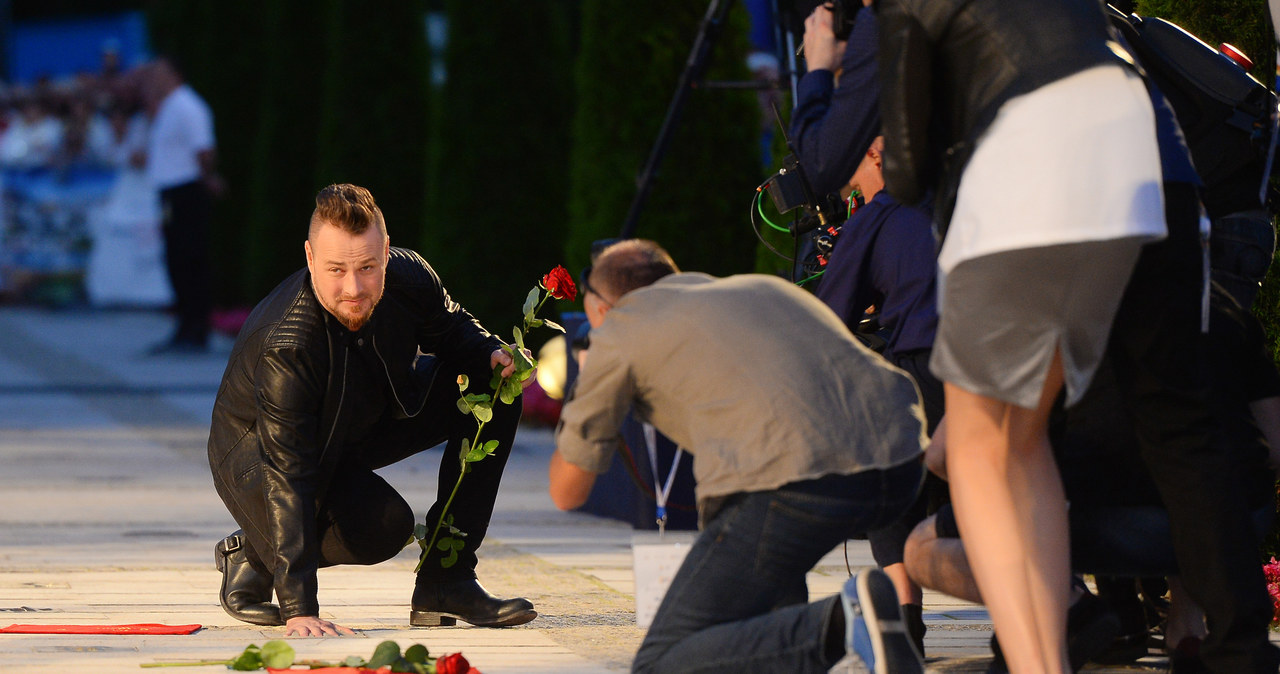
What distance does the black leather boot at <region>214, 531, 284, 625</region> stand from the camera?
4.84m

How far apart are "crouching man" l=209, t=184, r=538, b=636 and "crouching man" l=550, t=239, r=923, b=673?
3.57 feet

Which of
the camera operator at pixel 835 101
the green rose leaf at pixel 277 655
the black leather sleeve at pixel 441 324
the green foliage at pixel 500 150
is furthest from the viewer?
the green foliage at pixel 500 150

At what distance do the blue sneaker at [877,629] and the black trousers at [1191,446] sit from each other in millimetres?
641

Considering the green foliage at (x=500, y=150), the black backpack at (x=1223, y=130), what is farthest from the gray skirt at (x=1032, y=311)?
the green foliage at (x=500, y=150)

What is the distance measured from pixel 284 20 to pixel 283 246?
2182 millimetres

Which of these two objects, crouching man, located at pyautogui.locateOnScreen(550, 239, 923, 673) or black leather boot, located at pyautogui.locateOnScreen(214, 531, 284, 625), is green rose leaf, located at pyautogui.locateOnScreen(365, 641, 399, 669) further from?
black leather boot, located at pyautogui.locateOnScreen(214, 531, 284, 625)

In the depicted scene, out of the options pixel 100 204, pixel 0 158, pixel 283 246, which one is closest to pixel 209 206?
pixel 283 246

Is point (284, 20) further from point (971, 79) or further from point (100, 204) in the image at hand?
point (971, 79)

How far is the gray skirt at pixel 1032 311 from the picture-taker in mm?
3357

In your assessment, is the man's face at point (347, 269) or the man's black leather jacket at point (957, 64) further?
the man's face at point (347, 269)

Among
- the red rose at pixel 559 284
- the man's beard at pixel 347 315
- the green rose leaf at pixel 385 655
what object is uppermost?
the red rose at pixel 559 284

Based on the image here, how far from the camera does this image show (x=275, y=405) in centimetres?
461

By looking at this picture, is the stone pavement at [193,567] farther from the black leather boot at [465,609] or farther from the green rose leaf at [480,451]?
the green rose leaf at [480,451]

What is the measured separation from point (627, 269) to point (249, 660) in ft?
3.93
